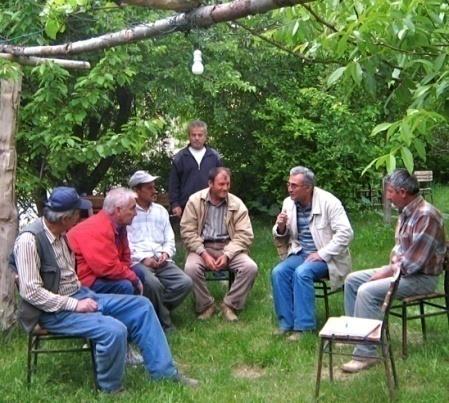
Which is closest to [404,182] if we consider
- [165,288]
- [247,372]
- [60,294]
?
[247,372]

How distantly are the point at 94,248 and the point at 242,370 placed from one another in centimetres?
141

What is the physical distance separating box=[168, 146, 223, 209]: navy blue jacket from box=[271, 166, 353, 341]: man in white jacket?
1.59 metres

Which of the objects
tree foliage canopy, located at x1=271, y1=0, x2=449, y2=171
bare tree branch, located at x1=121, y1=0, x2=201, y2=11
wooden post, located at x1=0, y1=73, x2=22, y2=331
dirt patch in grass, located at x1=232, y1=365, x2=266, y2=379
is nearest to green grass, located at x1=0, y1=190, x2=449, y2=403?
dirt patch in grass, located at x1=232, y1=365, x2=266, y2=379

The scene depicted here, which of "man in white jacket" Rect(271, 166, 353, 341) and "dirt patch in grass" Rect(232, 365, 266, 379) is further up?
"man in white jacket" Rect(271, 166, 353, 341)

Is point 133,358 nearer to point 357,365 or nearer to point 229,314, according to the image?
point 229,314

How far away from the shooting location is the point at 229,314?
7023 millimetres

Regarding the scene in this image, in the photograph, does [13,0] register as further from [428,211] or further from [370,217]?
[370,217]

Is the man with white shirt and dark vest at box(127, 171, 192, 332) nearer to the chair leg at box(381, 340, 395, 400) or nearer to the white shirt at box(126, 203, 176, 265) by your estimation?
the white shirt at box(126, 203, 176, 265)

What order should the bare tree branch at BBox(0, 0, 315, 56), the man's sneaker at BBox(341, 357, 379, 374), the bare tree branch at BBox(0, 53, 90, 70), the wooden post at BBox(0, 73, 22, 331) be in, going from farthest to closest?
the wooden post at BBox(0, 73, 22, 331) < the man's sneaker at BBox(341, 357, 379, 374) < the bare tree branch at BBox(0, 53, 90, 70) < the bare tree branch at BBox(0, 0, 315, 56)

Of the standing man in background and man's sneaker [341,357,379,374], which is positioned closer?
man's sneaker [341,357,379,374]

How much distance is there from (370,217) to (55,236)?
351 inches

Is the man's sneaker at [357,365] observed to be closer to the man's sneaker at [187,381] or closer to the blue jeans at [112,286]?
the man's sneaker at [187,381]

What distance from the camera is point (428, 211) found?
5641 millimetres

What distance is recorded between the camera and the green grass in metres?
5.08
